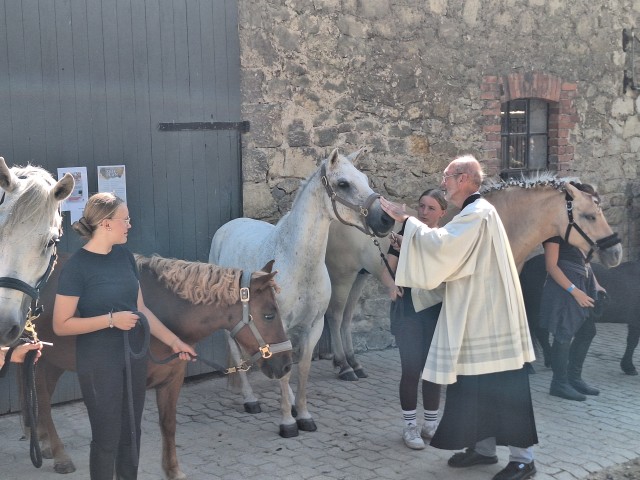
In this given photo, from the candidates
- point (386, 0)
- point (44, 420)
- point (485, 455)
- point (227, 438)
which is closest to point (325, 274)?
point (227, 438)

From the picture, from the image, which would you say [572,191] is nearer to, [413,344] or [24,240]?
[413,344]

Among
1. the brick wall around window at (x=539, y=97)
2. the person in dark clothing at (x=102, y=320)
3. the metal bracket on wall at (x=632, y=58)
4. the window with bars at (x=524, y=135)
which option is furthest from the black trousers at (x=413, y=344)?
the metal bracket on wall at (x=632, y=58)

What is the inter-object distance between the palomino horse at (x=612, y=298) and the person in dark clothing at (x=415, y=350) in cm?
242

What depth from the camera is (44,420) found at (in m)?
5.21

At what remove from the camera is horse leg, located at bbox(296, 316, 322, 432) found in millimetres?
5918

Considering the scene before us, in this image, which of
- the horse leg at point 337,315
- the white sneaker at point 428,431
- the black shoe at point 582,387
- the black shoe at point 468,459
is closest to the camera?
the black shoe at point 468,459

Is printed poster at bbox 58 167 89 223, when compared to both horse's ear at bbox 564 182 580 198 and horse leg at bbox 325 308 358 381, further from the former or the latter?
horse's ear at bbox 564 182 580 198

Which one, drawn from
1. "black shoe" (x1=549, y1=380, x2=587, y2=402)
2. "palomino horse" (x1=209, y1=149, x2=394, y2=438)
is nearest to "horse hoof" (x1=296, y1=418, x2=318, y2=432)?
"palomino horse" (x1=209, y1=149, x2=394, y2=438)

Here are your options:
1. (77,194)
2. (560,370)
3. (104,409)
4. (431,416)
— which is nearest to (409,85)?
(560,370)

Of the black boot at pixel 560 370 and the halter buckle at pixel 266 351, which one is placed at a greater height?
the halter buckle at pixel 266 351

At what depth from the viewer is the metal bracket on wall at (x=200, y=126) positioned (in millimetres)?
6926

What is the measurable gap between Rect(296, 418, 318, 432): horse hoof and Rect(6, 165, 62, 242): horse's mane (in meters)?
2.75

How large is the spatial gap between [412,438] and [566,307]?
2.18 m

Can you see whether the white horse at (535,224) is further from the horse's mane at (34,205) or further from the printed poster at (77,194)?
the horse's mane at (34,205)
